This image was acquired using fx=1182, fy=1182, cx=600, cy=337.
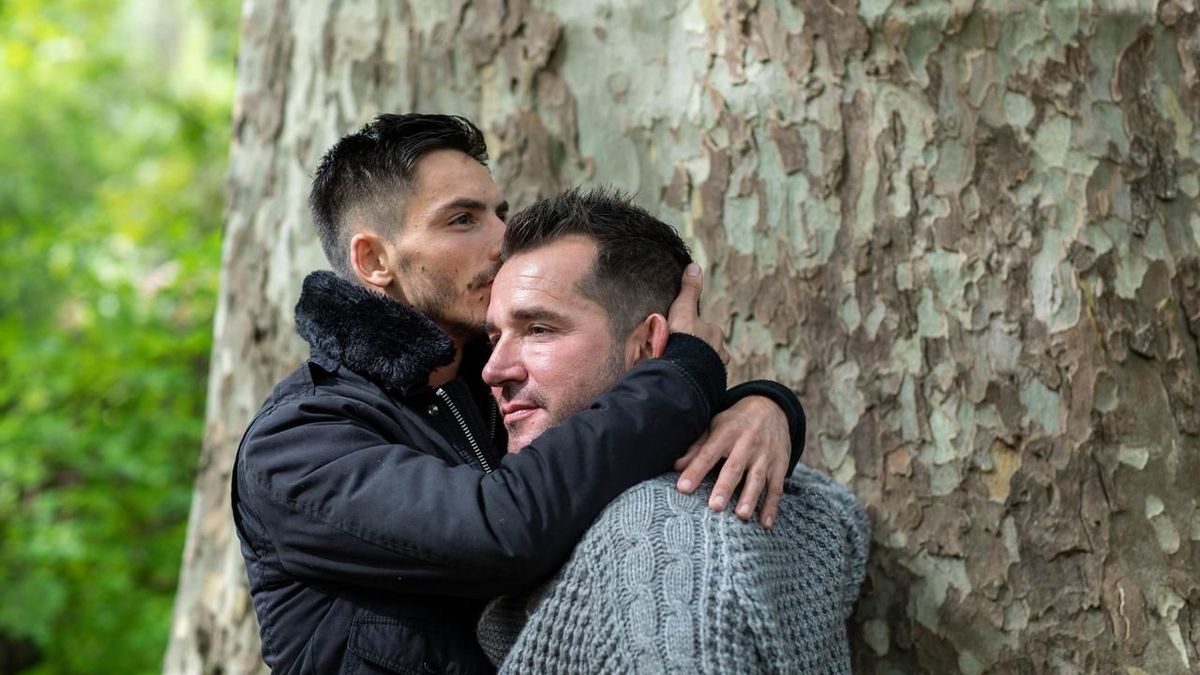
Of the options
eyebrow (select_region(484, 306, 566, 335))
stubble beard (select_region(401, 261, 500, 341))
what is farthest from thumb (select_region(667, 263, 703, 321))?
stubble beard (select_region(401, 261, 500, 341))

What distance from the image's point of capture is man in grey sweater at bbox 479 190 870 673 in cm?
200

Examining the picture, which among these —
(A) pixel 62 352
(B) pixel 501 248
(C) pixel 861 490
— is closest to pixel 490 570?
(B) pixel 501 248

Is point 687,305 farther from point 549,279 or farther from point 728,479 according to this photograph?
point 728,479

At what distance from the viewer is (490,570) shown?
6.94 feet

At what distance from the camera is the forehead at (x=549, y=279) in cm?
249

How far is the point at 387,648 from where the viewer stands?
90.4 inches

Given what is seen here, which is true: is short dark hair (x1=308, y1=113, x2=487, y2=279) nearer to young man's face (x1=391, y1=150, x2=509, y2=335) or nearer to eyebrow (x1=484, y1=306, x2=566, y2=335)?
young man's face (x1=391, y1=150, x2=509, y2=335)

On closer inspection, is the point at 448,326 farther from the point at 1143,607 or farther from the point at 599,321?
the point at 1143,607

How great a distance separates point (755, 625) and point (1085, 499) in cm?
113

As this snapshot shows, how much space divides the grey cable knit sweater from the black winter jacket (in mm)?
63

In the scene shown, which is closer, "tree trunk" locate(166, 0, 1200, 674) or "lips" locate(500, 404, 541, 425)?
"lips" locate(500, 404, 541, 425)

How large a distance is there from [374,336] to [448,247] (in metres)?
0.36

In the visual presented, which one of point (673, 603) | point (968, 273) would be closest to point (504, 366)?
point (673, 603)

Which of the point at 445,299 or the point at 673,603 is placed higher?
the point at 445,299
